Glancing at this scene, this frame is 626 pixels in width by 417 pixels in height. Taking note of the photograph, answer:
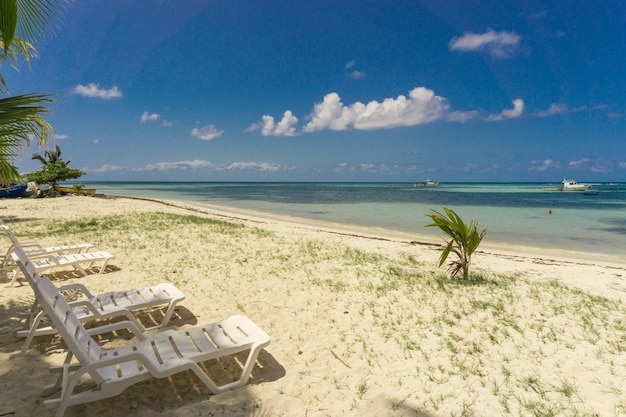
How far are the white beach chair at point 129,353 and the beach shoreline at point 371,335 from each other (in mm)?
259

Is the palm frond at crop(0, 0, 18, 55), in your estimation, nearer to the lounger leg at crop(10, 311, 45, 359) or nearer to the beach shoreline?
the lounger leg at crop(10, 311, 45, 359)

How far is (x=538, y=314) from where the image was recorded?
5379 mm

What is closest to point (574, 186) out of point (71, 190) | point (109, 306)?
point (71, 190)

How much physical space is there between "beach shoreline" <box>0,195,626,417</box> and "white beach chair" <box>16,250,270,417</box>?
259 millimetres

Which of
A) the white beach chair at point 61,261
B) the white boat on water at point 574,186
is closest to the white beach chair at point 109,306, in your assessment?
the white beach chair at point 61,261

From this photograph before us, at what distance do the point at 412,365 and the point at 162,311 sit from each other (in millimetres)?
3815

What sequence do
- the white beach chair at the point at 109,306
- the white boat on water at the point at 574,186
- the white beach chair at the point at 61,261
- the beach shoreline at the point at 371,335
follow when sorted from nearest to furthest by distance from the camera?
1. the beach shoreline at the point at 371,335
2. the white beach chair at the point at 109,306
3. the white beach chair at the point at 61,261
4. the white boat on water at the point at 574,186

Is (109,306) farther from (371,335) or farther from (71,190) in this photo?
(71,190)

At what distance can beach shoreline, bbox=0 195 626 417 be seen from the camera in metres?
3.31

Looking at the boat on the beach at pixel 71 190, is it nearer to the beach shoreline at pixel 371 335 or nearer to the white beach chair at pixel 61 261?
the beach shoreline at pixel 371 335

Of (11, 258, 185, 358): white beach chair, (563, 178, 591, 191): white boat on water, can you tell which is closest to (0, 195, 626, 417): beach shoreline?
(11, 258, 185, 358): white beach chair

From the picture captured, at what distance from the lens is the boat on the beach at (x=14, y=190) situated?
100ft

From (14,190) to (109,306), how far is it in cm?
3552

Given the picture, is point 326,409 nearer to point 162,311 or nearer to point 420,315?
point 420,315
